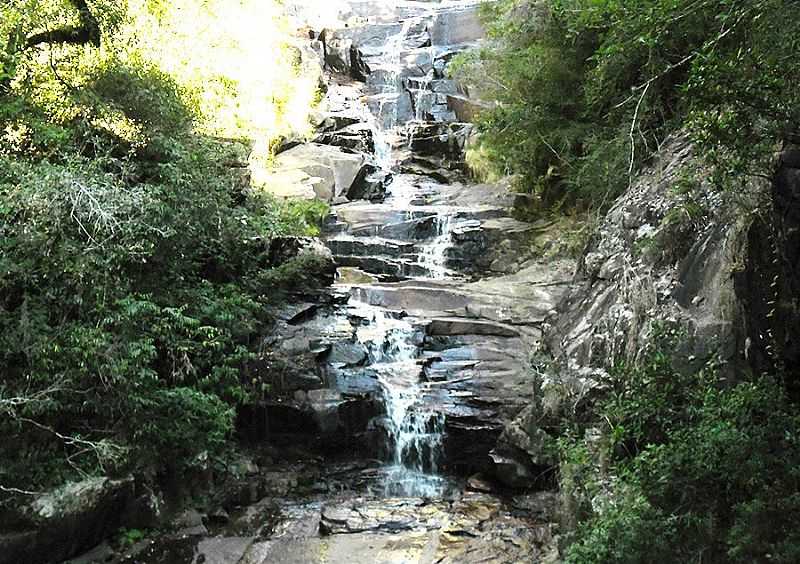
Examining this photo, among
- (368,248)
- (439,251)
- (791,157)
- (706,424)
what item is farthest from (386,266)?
(791,157)

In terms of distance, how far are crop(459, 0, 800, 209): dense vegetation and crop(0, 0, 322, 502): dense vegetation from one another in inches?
191

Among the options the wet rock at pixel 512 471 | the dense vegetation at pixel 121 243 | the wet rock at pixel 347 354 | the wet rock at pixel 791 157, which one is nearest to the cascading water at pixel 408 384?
the wet rock at pixel 347 354

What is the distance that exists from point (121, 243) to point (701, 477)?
20.2 feet

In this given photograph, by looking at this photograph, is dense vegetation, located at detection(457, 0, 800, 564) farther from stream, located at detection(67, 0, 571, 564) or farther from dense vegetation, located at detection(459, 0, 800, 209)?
stream, located at detection(67, 0, 571, 564)

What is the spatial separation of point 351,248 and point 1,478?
9732 millimetres

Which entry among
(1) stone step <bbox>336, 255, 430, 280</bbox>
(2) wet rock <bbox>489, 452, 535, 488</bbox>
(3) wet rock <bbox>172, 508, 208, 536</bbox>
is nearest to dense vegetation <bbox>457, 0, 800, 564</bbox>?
(2) wet rock <bbox>489, 452, 535, 488</bbox>

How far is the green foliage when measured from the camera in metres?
3.62

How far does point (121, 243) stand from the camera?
7465 mm

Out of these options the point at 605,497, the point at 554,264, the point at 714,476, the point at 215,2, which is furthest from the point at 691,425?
the point at 215,2

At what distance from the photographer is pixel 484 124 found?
1319 cm

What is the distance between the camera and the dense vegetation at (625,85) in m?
4.05

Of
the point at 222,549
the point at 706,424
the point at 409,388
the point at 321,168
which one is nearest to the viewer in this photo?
the point at 706,424

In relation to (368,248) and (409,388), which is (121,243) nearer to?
(409,388)

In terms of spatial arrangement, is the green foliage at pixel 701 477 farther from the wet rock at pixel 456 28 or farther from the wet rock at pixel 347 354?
the wet rock at pixel 456 28
